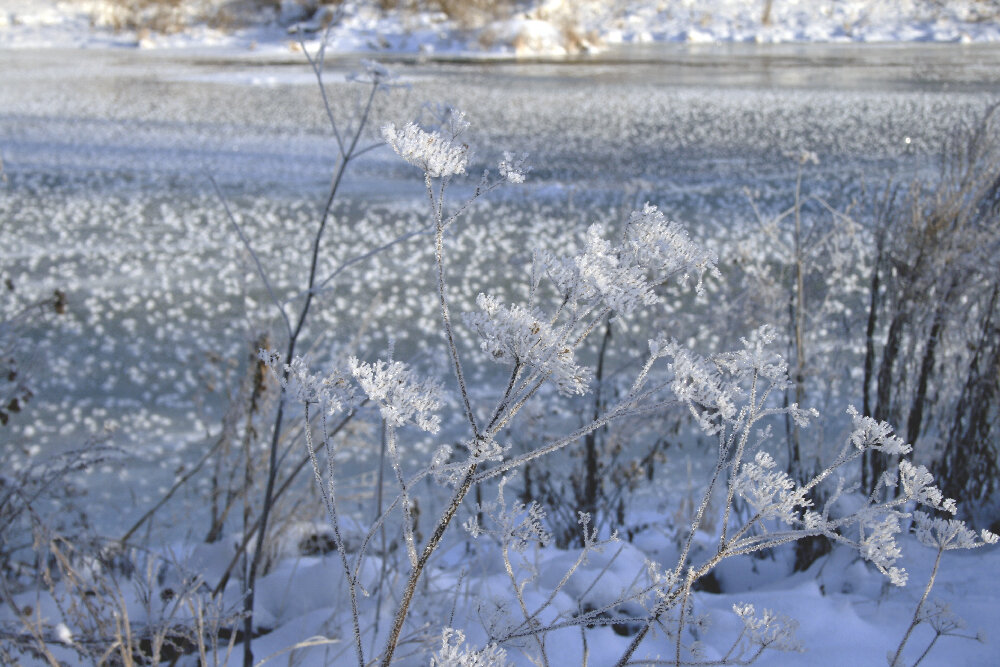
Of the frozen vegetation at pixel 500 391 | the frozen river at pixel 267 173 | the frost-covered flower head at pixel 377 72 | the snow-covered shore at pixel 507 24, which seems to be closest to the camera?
the frozen vegetation at pixel 500 391

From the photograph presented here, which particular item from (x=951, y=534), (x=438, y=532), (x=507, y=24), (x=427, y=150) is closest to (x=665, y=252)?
(x=427, y=150)

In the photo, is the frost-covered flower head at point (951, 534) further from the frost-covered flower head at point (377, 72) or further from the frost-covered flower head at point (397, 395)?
the frost-covered flower head at point (377, 72)

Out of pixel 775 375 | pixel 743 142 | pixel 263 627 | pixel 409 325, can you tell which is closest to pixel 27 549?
pixel 263 627

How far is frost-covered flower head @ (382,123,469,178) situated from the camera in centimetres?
89

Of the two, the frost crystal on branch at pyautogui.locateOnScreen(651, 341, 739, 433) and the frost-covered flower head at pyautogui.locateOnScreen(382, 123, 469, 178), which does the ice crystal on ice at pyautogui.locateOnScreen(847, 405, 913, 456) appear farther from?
the frost-covered flower head at pyautogui.locateOnScreen(382, 123, 469, 178)

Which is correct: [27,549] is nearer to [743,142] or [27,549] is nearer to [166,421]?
[166,421]

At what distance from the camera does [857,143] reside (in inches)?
326

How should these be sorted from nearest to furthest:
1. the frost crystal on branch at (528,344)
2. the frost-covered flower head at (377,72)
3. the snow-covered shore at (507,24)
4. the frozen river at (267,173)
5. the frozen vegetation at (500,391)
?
the frost crystal on branch at (528,344), the frozen vegetation at (500,391), the frost-covered flower head at (377,72), the frozen river at (267,173), the snow-covered shore at (507,24)

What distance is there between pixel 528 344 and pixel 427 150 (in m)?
0.23

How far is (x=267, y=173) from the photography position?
782cm

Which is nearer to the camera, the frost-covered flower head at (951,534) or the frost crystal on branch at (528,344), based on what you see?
the frost crystal on branch at (528,344)

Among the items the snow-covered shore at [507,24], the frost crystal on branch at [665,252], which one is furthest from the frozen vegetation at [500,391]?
the snow-covered shore at [507,24]

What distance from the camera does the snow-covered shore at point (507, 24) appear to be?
61.2 ft

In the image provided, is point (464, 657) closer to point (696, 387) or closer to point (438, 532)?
point (438, 532)
